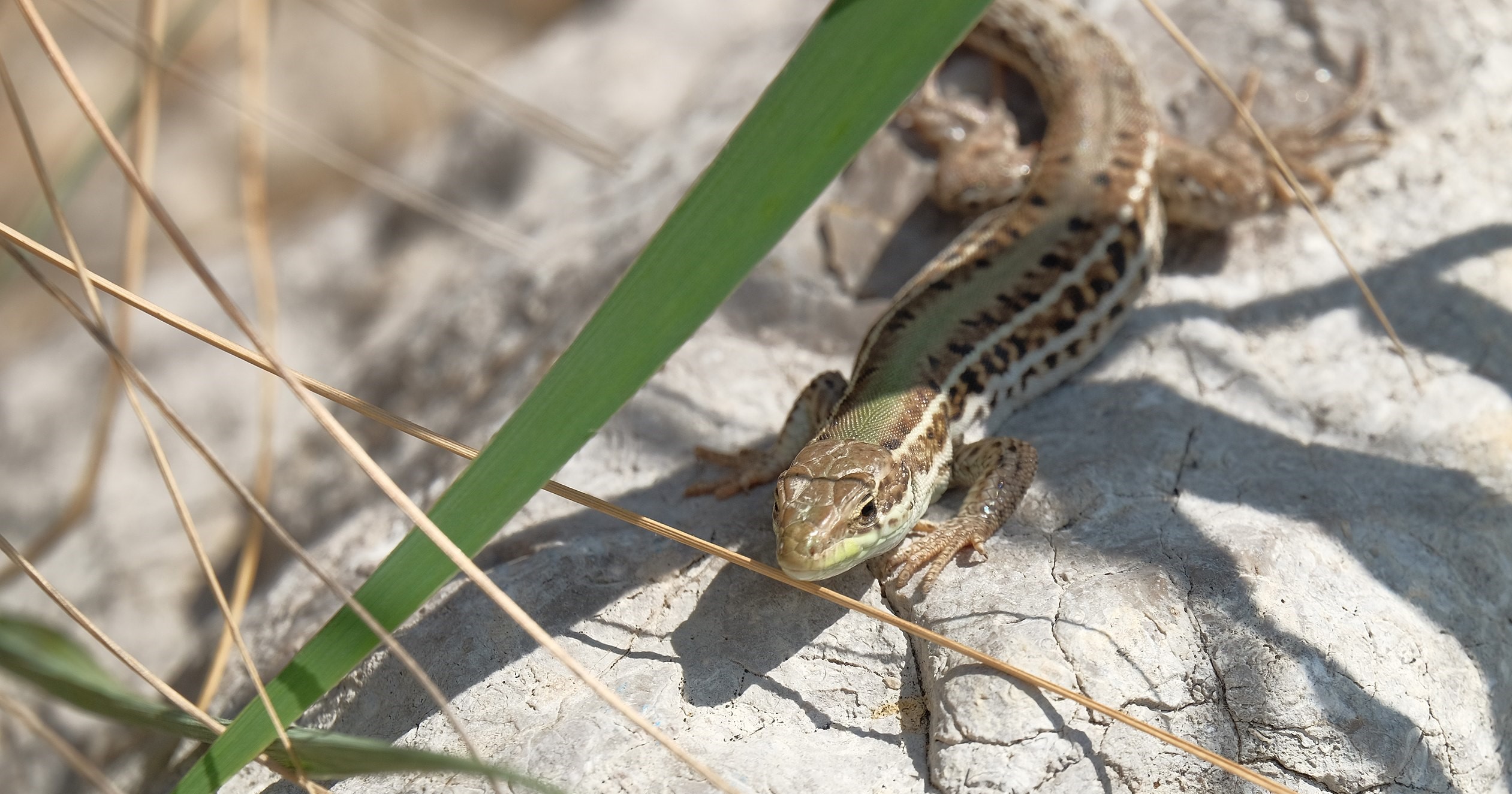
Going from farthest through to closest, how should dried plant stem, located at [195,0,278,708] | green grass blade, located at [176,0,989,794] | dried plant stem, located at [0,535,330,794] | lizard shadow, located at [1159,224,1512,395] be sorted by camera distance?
dried plant stem, located at [195,0,278,708]
lizard shadow, located at [1159,224,1512,395]
dried plant stem, located at [0,535,330,794]
green grass blade, located at [176,0,989,794]

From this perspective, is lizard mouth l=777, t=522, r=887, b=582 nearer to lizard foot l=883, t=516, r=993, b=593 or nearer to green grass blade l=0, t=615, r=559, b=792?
lizard foot l=883, t=516, r=993, b=593

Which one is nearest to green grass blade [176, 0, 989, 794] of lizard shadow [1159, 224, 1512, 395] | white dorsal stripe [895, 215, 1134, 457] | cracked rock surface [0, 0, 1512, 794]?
cracked rock surface [0, 0, 1512, 794]

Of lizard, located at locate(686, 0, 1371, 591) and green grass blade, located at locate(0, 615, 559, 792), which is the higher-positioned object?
lizard, located at locate(686, 0, 1371, 591)

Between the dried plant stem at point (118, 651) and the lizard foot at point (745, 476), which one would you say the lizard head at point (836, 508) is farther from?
the dried plant stem at point (118, 651)

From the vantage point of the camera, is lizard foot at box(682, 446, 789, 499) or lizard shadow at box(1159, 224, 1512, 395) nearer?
lizard foot at box(682, 446, 789, 499)

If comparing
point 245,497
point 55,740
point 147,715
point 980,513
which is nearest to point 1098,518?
point 980,513

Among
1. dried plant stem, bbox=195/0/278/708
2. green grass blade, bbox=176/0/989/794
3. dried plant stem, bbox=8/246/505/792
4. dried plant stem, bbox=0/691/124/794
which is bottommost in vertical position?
dried plant stem, bbox=195/0/278/708

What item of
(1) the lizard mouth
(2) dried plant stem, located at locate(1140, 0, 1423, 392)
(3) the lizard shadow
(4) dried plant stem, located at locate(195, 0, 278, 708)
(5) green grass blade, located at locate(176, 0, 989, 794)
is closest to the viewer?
(5) green grass blade, located at locate(176, 0, 989, 794)

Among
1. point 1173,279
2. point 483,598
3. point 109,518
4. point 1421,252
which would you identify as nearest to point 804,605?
point 483,598

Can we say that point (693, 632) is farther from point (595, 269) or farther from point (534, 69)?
point (534, 69)
